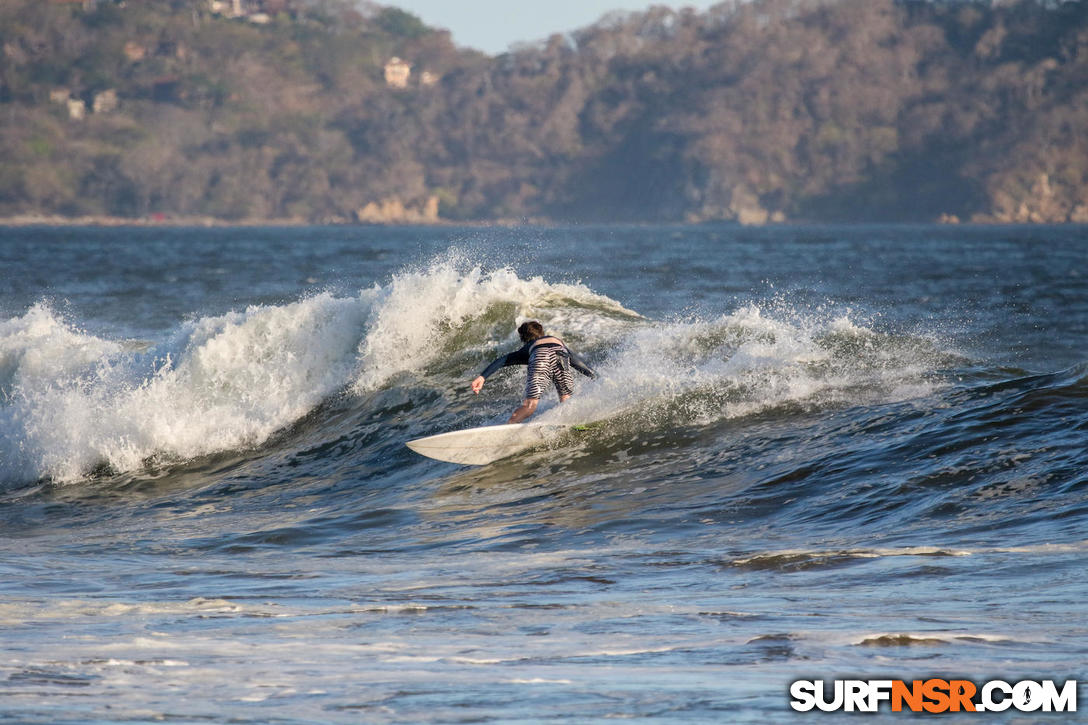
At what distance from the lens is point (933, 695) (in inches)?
240

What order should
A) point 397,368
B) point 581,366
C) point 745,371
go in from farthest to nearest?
1. point 397,368
2. point 745,371
3. point 581,366

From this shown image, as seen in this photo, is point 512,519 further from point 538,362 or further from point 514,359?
point 514,359

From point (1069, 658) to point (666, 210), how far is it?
194 metres

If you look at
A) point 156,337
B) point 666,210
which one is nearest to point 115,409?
point 156,337

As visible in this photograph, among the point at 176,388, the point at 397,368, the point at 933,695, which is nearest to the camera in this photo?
the point at 933,695

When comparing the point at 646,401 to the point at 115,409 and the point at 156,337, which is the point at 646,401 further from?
the point at 156,337

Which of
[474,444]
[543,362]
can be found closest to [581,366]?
[543,362]

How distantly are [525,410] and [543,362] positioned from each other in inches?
20.8

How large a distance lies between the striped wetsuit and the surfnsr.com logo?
8109mm

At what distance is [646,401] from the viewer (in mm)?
15320

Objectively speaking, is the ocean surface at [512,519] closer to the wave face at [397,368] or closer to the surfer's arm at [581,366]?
the wave face at [397,368]

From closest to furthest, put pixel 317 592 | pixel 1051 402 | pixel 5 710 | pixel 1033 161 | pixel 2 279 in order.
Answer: pixel 5 710 → pixel 317 592 → pixel 1051 402 → pixel 2 279 → pixel 1033 161

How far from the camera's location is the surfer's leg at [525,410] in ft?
47.0

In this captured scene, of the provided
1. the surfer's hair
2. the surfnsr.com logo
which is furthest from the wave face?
the surfnsr.com logo
